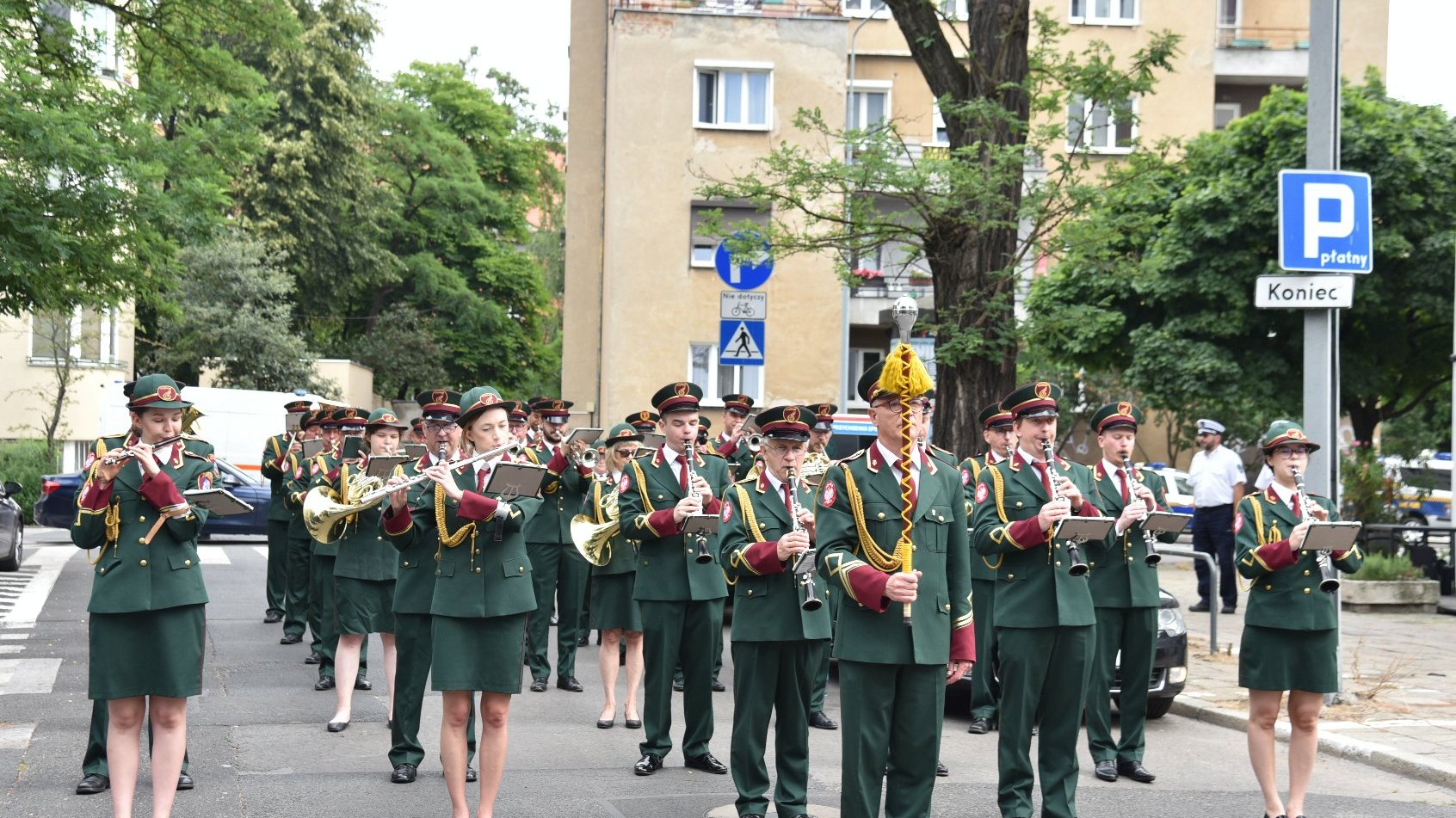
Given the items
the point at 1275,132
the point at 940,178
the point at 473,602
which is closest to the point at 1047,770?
the point at 473,602

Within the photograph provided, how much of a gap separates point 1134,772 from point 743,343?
776 cm

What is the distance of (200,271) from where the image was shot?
132ft

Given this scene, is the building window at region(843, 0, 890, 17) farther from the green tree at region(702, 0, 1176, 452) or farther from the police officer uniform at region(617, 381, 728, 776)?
the police officer uniform at region(617, 381, 728, 776)

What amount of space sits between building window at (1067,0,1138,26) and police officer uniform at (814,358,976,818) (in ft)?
129

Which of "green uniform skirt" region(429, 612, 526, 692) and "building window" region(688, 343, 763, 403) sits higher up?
"building window" region(688, 343, 763, 403)

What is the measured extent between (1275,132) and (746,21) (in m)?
14.9

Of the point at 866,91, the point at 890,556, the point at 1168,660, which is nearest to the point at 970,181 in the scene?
the point at 1168,660

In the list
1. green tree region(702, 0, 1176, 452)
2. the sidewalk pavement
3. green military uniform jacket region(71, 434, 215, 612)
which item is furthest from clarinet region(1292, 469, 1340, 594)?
green tree region(702, 0, 1176, 452)

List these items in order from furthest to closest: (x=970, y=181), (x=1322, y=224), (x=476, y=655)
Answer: (x=970, y=181), (x=1322, y=224), (x=476, y=655)

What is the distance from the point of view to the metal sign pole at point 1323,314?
12016mm

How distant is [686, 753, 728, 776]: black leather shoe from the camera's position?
30.9 feet

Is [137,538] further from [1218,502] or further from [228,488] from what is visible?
[228,488]

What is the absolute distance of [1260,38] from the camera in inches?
1726

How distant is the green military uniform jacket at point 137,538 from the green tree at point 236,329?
3356 centimetres
